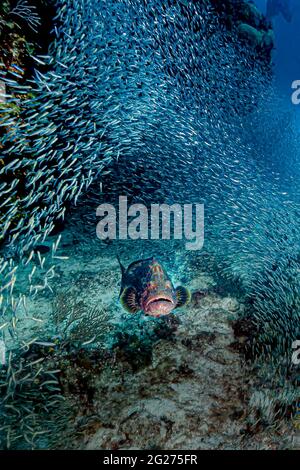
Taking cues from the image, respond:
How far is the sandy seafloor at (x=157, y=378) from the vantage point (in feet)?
10.6

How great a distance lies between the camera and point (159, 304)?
11.2ft

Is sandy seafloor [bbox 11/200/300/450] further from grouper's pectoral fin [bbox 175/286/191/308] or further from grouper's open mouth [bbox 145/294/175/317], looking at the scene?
grouper's open mouth [bbox 145/294/175/317]

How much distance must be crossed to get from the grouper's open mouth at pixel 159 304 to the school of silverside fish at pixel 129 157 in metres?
1.57

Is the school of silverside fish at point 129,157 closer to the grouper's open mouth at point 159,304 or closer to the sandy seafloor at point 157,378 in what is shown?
the sandy seafloor at point 157,378

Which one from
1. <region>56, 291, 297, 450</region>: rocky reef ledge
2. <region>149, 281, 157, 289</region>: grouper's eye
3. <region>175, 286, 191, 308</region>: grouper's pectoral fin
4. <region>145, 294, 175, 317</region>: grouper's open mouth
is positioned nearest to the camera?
<region>56, 291, 297, 450</region>: rocky reef ledge

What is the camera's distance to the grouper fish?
3463mm

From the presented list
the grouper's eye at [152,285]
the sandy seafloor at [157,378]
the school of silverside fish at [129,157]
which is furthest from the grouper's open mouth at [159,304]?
the school of silverside fish at [129,157]

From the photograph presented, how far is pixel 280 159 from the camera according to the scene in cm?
1895

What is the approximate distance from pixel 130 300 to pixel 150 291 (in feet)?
1.61

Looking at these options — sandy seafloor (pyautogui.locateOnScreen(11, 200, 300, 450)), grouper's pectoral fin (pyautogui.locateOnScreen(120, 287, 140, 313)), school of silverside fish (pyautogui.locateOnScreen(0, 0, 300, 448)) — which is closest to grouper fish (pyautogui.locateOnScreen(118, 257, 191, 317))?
grouper's pectoral fin (pyautogui.locateOnScreen(120, 287, 140, 313))

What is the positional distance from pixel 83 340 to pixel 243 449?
266cm

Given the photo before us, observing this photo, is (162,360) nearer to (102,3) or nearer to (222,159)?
(222,159)

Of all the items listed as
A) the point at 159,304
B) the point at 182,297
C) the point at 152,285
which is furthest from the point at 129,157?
the point at 159,304
